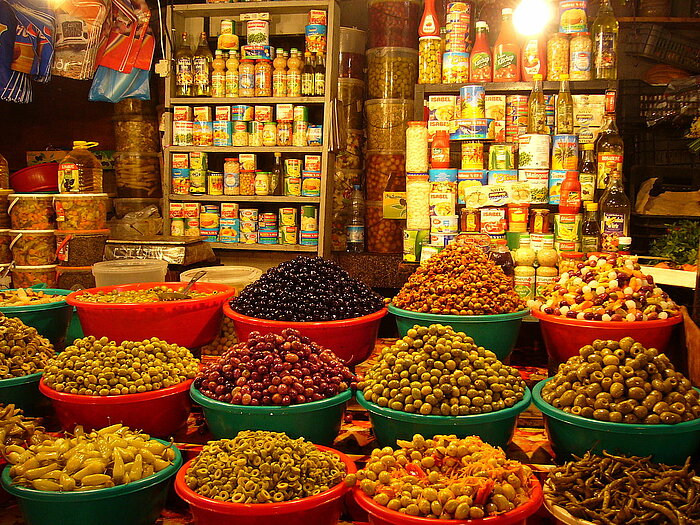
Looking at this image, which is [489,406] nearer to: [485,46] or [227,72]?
[485,46]

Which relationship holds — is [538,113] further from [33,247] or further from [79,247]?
[33,247]

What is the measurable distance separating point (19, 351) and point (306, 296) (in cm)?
90

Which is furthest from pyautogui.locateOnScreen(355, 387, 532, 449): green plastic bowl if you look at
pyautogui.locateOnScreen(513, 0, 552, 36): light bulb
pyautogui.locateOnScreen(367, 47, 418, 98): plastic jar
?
pyautogui.locateOnScreen(367, 47, 418, 98): plastic jar

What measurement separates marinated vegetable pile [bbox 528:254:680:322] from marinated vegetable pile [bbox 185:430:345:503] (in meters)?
1.08

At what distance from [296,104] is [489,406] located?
136 inches

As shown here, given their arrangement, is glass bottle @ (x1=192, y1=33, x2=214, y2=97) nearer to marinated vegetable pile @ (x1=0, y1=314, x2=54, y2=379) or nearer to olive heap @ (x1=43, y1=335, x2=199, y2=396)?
marinated vegetable pile @ (x1=0, y1=314, x2=54, y2=379)

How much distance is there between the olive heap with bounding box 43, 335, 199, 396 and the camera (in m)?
1.95

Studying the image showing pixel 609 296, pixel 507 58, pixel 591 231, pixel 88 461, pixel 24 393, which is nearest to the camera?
pixel 88 461

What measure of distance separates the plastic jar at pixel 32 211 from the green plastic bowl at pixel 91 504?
2897 mm

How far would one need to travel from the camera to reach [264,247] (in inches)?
193

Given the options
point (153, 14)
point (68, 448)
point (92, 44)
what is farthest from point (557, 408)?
point (153, 14)

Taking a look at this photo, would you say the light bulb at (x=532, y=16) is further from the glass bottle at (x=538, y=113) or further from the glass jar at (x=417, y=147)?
the glass jar at (x=417, y=147)

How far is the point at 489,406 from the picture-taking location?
5.75ft

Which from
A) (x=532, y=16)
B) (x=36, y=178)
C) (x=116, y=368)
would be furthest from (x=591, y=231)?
(x=36, y=178)
